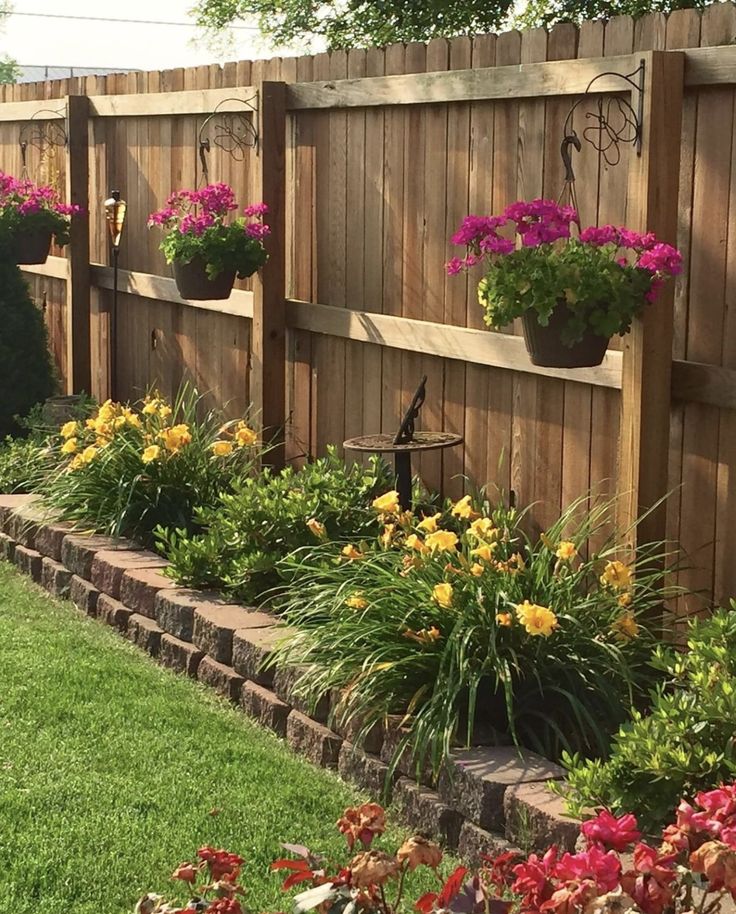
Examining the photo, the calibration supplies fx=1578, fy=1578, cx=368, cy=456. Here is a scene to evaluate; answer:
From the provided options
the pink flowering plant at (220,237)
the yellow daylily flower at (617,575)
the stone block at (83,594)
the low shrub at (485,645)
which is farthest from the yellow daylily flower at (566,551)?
the pink flowering plant at (220,237)

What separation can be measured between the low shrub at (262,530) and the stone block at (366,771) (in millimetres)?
1205

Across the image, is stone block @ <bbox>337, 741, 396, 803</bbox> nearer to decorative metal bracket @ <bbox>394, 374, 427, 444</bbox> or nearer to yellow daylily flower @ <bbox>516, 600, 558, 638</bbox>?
yellow daylily flower @ <bbox>516, 600, 558, 638</bbox>

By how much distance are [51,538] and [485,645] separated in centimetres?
318

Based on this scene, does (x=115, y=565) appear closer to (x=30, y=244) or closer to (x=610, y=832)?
(x=30, y=244)

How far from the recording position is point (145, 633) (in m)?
6.18

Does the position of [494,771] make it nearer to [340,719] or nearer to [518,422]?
[340,719]

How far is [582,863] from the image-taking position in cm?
223

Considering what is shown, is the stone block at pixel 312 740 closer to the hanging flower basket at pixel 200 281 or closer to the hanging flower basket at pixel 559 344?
the hanging flower basket at pixel 559 344

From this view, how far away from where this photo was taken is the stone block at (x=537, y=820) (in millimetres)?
3920

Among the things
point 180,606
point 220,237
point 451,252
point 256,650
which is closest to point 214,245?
point 220,237

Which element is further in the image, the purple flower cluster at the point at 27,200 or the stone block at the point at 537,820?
the purple flower cluster at the point at 27,200

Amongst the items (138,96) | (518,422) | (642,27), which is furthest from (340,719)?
(138,96)

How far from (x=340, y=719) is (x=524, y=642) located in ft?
2.03

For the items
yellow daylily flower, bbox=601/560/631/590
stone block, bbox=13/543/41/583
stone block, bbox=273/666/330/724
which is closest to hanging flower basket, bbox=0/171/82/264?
stone block, bbox=13/543/41/583
